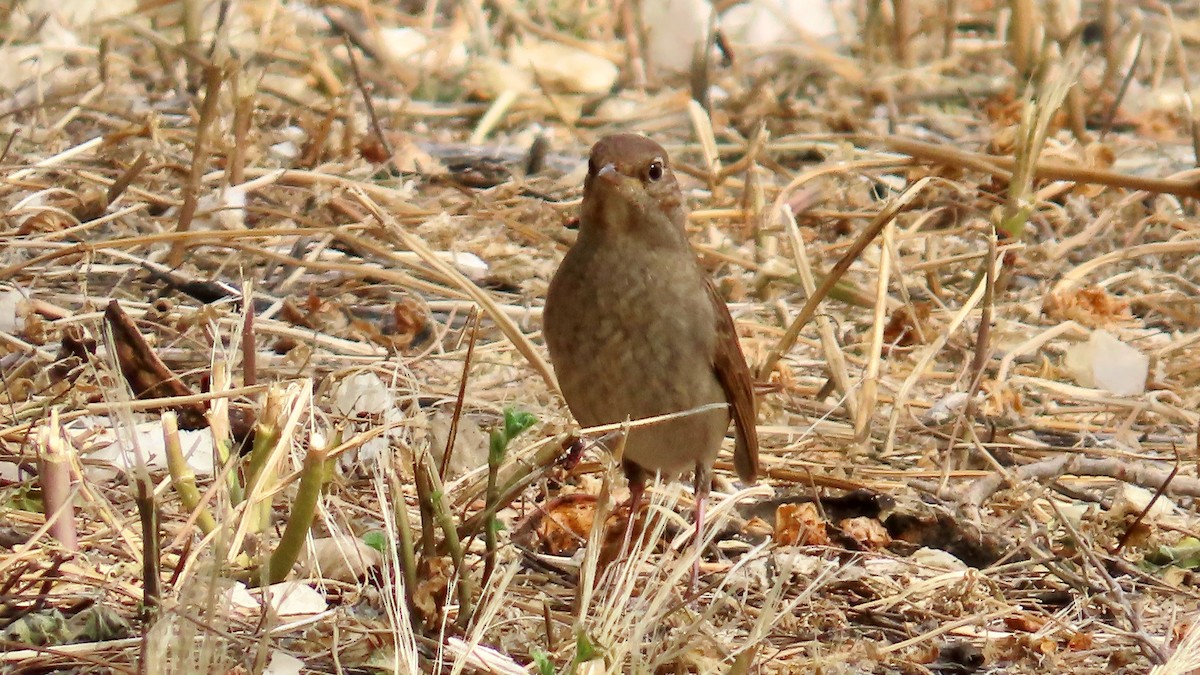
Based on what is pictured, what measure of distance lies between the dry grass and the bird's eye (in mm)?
523

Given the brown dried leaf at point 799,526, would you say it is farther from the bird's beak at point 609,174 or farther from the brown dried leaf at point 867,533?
the bird's beak at point 609,174

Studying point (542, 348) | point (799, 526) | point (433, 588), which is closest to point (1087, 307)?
point (542, 348)

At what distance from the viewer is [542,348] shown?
16.7ft

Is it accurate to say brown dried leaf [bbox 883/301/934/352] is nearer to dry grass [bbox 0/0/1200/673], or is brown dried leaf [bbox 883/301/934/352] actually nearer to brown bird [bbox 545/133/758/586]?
dry grass [bbox 0/0/1200/673]

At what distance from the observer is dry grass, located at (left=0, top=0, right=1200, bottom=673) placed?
291 cm

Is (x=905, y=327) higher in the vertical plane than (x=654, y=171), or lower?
lower

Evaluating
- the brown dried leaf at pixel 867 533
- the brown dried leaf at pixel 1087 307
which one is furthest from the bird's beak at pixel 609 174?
the brown dried leaf at pixel 1087 307

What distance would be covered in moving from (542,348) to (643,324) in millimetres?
1108

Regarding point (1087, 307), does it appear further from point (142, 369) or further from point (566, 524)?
point (142, 369)

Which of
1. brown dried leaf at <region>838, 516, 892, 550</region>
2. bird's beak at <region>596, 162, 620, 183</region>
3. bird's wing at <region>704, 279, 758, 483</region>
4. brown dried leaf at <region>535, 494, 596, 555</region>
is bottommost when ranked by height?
brown dried leaf at <region>838, 516, 892, 550</region>

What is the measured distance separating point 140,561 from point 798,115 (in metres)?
5.01

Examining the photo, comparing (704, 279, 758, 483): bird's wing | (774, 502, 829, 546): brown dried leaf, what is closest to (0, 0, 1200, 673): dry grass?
(774, 502, 829, 546): brown dried leaf

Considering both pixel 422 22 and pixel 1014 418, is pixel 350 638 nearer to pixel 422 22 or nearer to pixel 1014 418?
pixel 1014 418

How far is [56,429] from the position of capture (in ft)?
9.50
